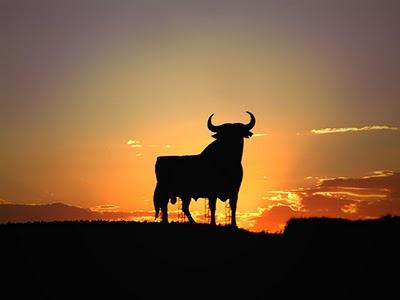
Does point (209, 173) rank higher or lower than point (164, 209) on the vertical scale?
higher

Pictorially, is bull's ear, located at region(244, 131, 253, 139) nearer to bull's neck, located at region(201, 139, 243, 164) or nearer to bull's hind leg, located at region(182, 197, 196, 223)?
bull's neck, located at region(201, 139, 243, 164)

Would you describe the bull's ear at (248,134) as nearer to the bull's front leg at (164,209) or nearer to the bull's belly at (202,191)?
the bull's belly at (202,191)

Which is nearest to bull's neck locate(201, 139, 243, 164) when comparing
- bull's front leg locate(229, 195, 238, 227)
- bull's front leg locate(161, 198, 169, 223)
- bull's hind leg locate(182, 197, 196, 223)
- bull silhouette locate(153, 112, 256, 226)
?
bull silhouette locate(153, 112, 256, 226)

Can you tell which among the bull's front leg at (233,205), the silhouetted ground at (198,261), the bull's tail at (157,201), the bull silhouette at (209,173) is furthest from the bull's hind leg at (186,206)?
the silhouetted ground at (198,261)

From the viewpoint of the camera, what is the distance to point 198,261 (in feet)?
60.4

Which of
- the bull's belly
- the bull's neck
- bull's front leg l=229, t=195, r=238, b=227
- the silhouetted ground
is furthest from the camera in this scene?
the bull's neck

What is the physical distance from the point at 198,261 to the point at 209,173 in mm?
8013

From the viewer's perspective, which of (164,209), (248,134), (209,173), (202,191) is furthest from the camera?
(164,209)

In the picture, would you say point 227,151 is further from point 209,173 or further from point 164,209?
point 164,209

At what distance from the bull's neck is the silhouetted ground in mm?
4974

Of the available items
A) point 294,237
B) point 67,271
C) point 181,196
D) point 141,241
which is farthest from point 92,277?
point 181,196

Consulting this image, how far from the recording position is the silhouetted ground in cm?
1405

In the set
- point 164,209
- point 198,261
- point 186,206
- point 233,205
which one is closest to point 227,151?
point 233,205

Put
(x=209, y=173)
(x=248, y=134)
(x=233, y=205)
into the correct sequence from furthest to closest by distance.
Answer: (x=248, y=134), (x=209, y=173), (x=233, y=205)
